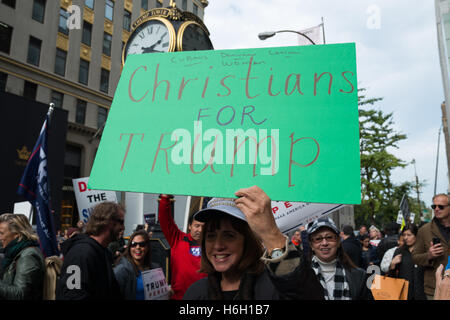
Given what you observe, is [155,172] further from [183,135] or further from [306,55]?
[306,55]

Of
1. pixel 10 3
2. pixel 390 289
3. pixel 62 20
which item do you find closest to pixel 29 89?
pixel 10 3

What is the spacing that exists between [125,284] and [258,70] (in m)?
2.10

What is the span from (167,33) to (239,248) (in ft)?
12.6

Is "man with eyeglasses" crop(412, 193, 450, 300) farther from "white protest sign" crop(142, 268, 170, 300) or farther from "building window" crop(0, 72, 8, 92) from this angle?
"building window" crop(0, 72, 8, 92)

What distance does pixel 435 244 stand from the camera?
11.8 feet

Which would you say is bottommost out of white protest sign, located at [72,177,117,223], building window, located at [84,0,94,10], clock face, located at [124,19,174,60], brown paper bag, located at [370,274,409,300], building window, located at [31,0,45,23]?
brown paper bag, located at [370,274,409,300]

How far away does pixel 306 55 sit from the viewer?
1.88 m

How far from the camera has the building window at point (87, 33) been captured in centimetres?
2514

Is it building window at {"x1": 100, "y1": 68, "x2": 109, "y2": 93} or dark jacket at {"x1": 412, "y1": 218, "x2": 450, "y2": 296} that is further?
building window at {"x1": 100, "y1": 68, "x2": 109, "y2": 93}

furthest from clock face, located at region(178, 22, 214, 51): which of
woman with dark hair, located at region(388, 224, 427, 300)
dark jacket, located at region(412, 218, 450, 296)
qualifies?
woman with dark hair, located at region(388, 224, 427, 300)

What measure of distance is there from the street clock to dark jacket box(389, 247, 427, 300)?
13.4ft

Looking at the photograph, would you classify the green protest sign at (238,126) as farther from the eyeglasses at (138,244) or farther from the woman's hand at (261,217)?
the eyeglasses at (138,244)

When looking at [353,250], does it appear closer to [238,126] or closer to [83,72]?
[238,126]

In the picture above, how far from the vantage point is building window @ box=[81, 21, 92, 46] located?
25.1 m
